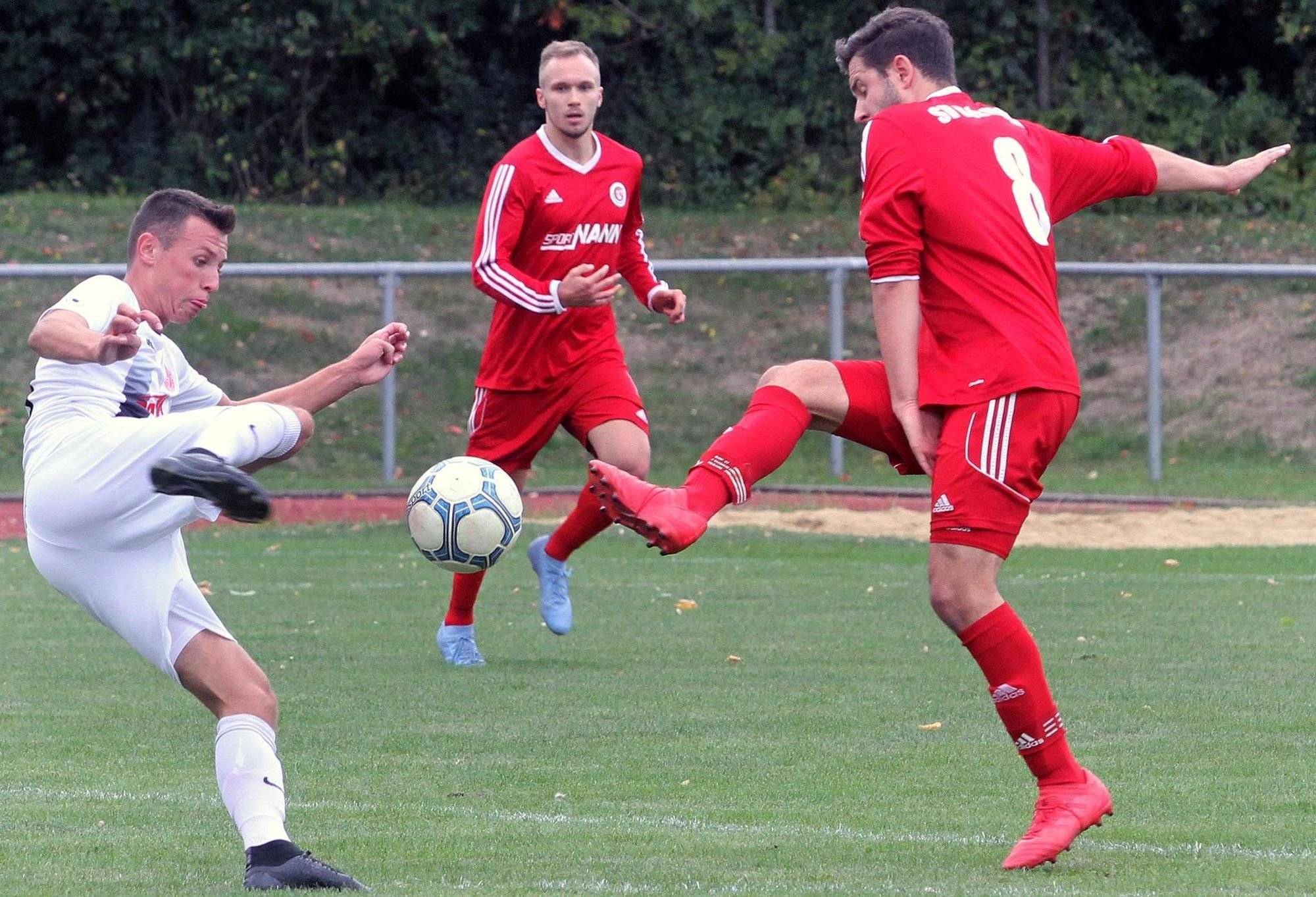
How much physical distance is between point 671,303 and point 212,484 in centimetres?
429

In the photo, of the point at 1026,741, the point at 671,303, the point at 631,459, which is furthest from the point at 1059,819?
the point at 671,303

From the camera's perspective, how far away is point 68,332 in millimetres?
4707

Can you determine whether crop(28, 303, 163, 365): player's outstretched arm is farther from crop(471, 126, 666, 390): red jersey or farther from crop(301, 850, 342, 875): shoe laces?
crop(471, 126, 666, 390): red jersey

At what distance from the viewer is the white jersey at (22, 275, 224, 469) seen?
4855 millimetres

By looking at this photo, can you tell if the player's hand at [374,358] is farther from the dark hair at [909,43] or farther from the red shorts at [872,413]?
the dark hair at [909,43]

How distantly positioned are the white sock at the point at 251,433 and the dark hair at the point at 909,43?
5.79ft

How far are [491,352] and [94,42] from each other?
1838cm

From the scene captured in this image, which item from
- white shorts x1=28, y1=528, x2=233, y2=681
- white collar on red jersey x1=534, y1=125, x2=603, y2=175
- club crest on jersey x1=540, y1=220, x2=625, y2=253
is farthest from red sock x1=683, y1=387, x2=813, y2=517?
white collar on red jersey x1=534, y1=125, x2=603, y2=175

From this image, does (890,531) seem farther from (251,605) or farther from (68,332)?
(68,332)

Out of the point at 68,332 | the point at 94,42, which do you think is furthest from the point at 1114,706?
the point at 94,42

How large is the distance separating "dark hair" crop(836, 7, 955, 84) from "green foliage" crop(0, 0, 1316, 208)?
63.0 ft

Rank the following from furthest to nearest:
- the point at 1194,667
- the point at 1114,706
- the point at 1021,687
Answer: the point at 1194,667 < the point at 1114,706 < the point at 1021,687

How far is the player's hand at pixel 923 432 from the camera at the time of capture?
16.7 ft

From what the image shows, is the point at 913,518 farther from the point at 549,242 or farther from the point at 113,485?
the point at 113,485
